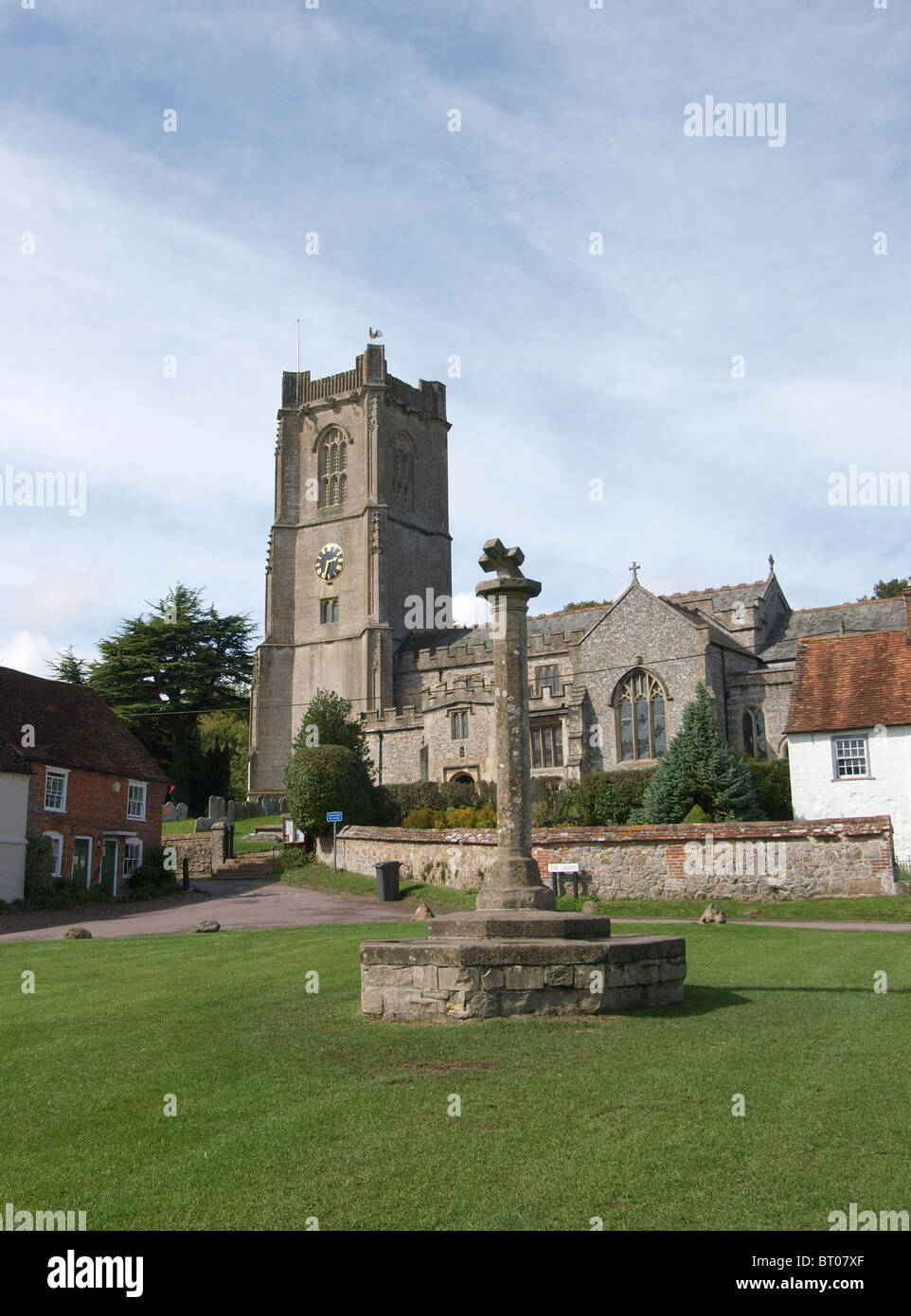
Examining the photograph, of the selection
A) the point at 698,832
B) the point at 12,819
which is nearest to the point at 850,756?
the point at 698,832

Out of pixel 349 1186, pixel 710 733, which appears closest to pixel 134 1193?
pixel 349 1186

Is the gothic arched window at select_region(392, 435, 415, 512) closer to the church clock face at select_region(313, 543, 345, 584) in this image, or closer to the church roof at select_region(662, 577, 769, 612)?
the church clock face at select_region(313, 543, 345, 584)

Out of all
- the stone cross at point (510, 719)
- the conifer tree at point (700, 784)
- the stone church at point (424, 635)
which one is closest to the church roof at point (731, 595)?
the stone church at point (424, 635)

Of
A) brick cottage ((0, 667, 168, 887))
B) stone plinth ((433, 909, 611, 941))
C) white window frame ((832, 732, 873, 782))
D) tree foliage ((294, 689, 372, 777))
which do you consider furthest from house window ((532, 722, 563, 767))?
stone plinth ((433, 909, 611, 941))

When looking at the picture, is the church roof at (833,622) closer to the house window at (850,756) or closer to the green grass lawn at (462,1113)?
the house window at (850,756)

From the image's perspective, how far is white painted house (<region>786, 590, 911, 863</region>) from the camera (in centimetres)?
2792

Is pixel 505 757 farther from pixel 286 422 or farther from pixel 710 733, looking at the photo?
pixel 286 422

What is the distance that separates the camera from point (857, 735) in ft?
94.2

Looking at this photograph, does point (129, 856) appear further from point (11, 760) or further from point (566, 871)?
point (566, 871)

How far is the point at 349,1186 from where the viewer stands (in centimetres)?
575

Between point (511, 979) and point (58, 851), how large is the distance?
2499 centimetres

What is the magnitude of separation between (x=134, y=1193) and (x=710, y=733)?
94.3 ft

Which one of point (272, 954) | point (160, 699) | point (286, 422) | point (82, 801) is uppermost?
point (286, 422)

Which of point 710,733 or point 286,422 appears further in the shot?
point 286,422
